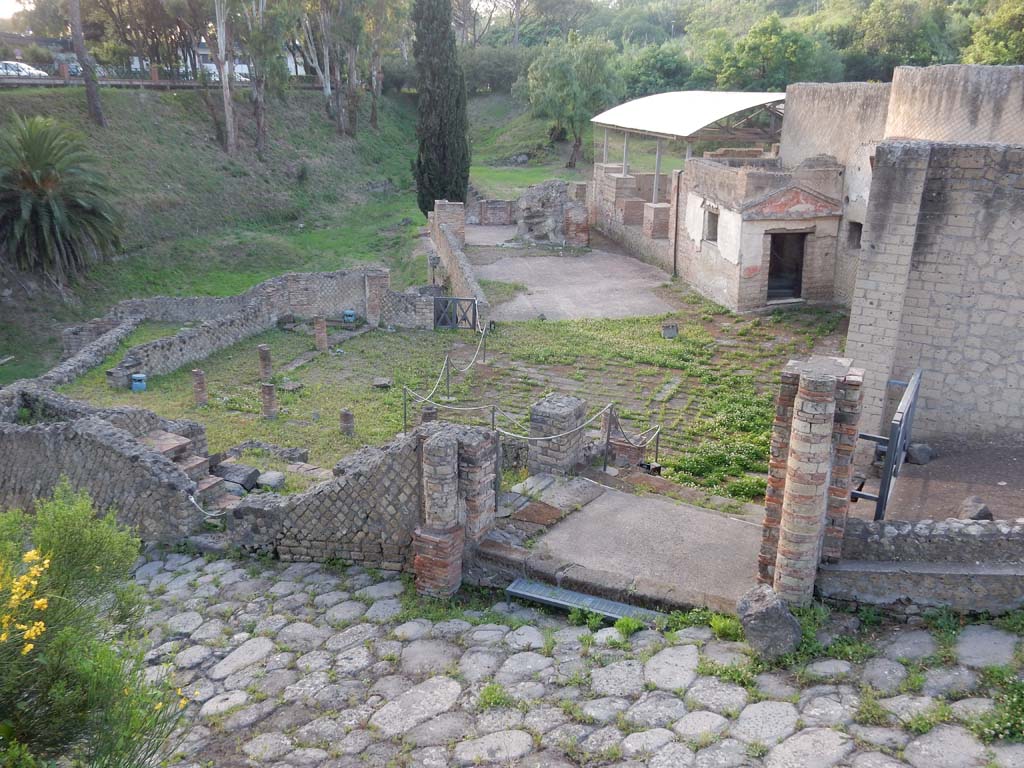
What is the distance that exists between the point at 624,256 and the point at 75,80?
21.0 meters

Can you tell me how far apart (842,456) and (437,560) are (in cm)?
327

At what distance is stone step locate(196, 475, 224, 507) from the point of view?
29.6 feet

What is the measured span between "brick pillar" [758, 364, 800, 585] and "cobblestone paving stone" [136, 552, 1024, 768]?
2.80 feet

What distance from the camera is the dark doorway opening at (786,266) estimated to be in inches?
760

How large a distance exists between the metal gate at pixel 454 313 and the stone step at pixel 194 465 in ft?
30.9

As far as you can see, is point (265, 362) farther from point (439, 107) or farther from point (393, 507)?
point (439, 107)

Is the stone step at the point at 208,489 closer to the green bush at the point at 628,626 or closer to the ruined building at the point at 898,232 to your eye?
the green bush at the point at 628,626

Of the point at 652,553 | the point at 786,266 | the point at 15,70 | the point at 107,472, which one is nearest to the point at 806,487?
the point at 652,553

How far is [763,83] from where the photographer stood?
1599 inches

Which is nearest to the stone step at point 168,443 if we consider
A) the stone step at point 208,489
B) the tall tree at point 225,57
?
the stone step at point 208,489

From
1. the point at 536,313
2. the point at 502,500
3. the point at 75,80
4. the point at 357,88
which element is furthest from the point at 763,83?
the point at 502,500

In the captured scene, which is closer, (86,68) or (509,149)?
(86,68)

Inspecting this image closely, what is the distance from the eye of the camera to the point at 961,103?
12906 millimetres

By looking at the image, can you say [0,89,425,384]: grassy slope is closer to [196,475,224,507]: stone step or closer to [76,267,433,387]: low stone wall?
[76,267,433,387]: low stone wall
